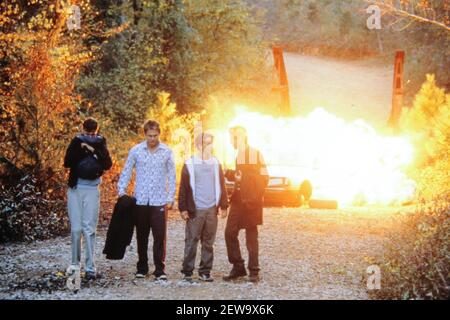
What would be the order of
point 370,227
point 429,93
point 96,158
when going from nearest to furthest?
point 96,158 < point 370,227 < point 429,93

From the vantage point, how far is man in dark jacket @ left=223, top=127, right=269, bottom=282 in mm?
9672

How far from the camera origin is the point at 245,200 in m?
9.66

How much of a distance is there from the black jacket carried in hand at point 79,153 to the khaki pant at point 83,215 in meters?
0.16

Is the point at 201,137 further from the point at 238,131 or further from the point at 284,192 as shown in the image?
the point at 284,192

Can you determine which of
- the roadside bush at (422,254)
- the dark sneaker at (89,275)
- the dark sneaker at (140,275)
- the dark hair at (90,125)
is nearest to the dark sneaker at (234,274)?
the dark sneaker at (140,275)

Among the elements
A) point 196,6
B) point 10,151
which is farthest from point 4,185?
point 196,6

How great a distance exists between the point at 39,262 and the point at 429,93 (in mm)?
17925

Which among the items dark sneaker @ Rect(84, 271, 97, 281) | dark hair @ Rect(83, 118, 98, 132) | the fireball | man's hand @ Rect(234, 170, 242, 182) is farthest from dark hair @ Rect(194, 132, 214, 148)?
the fireball

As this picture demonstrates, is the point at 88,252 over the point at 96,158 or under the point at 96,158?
under

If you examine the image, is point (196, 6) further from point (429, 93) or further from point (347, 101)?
point (347, 101)

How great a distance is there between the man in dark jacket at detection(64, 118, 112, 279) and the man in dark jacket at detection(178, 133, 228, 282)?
3.49ft

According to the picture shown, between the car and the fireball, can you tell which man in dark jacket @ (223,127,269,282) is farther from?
the fireball

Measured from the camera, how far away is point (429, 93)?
Result: 2578 centimetres

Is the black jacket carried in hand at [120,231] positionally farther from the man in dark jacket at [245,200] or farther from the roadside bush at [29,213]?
the roadside bush at [29,213]
